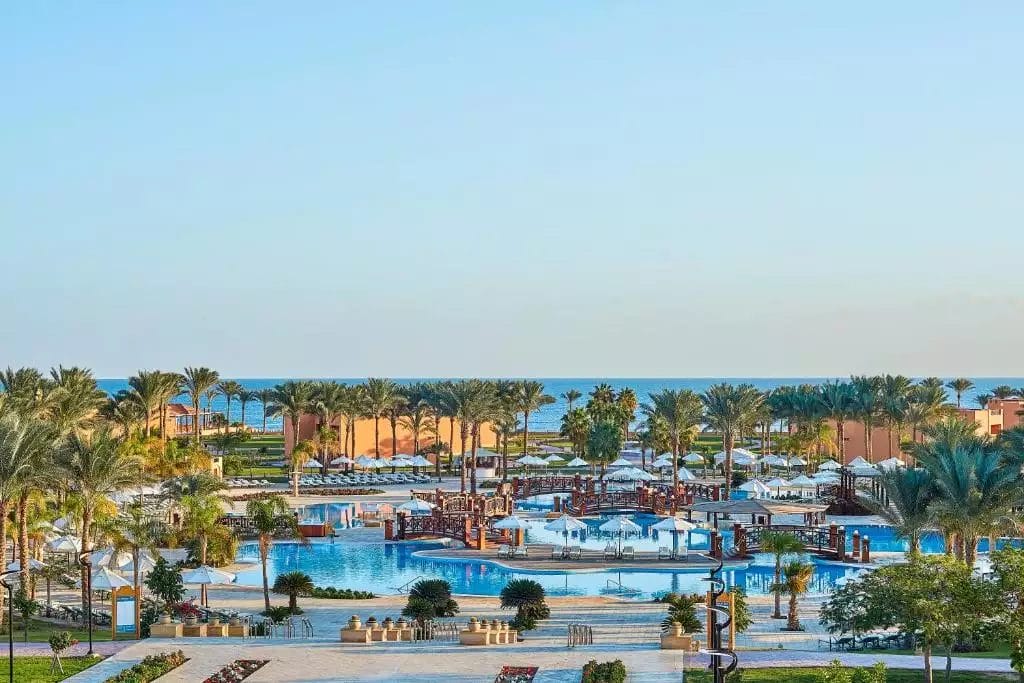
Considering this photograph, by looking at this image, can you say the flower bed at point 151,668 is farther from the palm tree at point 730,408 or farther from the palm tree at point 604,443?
the palm tree at point 730,408

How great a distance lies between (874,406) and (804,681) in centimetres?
4865

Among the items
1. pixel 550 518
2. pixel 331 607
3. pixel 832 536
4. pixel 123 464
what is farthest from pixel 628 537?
pixel 123 464

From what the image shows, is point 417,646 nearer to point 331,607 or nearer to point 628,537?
point 331,607

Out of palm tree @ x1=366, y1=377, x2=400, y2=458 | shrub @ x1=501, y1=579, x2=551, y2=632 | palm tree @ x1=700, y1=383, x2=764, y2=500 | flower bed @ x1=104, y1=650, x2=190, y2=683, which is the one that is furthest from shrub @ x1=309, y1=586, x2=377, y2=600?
palm tree @ x1=366, y1=377, x2=400, y2=458

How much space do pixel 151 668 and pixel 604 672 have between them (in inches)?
363

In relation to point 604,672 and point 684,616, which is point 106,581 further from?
point 684,616

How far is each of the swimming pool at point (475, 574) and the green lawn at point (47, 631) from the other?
8356 millimetres

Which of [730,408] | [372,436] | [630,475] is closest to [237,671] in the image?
[630,475]

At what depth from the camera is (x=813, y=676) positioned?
979 inches

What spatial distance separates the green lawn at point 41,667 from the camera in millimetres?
25750

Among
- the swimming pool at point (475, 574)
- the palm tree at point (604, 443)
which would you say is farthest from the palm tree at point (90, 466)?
the palm tree at point (604, 443)

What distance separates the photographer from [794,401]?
260 ft

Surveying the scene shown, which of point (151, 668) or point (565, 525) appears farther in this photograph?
point (565, 525)

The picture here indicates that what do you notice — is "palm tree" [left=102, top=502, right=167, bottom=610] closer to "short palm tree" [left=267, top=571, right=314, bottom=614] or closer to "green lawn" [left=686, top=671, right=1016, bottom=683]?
"short palm tree" [left=267, top=571, right=314, bottom=614]
